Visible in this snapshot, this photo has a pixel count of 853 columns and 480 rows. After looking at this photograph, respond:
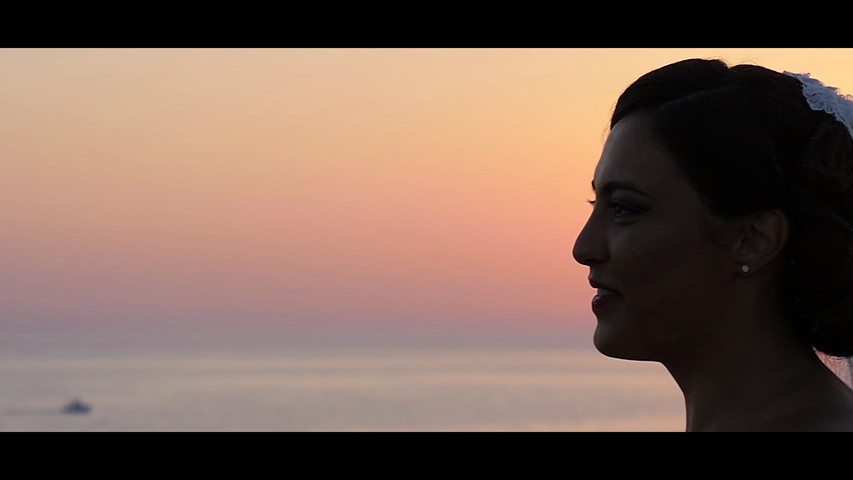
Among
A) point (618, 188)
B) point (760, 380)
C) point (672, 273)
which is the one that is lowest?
point (760, 380)

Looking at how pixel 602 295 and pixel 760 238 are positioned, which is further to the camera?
pixel 602 295

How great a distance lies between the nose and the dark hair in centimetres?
29

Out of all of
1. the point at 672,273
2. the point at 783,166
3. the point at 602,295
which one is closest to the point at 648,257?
the point at 672,273

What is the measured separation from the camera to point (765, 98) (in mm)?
2934

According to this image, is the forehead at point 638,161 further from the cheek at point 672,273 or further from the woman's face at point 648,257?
the cheek at point 672,273

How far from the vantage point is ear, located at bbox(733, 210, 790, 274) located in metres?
2.79

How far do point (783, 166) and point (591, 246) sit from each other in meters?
0.54

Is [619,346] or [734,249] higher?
[734,249]

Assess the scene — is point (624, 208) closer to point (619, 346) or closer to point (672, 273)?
point (672, 273)

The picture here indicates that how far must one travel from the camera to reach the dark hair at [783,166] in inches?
110

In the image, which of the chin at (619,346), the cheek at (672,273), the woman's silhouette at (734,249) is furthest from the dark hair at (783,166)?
the chin at (619,346)

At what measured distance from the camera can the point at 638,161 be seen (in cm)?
290

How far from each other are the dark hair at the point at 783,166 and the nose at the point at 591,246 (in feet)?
0.94

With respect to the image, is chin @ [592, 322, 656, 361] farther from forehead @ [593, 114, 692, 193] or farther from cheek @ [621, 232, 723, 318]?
forehead @ [593, 114, 692, 193]
